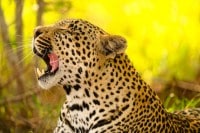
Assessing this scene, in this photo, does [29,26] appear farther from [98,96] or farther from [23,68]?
[98,96]

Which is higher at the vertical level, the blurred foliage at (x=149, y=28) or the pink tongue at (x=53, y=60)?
the blurred foliage at (x=149, y=28)

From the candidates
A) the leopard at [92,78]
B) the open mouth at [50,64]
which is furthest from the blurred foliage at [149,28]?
the open mouth at [50,64]

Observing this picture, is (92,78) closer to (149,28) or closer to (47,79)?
(47,79)

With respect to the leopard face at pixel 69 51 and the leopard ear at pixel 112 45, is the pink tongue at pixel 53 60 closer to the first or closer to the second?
the leopard face at pixel 69 51

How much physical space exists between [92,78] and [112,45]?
1.03 feet

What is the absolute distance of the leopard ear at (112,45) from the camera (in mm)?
7742

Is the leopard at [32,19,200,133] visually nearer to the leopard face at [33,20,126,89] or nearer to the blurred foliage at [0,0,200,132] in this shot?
the leopard face at [33,20,126,89]

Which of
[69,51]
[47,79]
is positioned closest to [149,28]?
[69,51]

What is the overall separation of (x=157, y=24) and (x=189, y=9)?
0.65m

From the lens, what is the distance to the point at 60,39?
786 cm

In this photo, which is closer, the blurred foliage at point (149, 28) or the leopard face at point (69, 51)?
the leopard face at point (69, 51)

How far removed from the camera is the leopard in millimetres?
7797

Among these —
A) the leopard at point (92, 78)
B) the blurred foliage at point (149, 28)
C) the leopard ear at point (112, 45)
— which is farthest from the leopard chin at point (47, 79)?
the blurred foliage at point (149, 28)

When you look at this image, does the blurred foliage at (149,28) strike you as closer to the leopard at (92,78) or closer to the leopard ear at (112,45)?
the leopard at (92,78)
